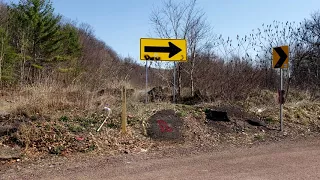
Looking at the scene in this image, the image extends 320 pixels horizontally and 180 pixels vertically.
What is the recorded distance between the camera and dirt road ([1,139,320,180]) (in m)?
5.34

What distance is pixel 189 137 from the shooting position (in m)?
8.46

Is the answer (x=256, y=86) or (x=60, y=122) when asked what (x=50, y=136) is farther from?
(x=256, y=86)

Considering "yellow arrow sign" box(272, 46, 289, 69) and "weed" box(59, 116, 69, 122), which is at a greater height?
"yellow arrow sign" box(272, 46, 289, 69)

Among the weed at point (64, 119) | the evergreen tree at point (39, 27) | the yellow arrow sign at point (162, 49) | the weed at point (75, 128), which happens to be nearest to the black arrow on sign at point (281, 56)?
the yellow arrow sign at point (162, 49)

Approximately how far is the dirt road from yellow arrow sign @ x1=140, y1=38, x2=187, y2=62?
4.06 m

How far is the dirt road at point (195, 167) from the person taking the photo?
210 inches

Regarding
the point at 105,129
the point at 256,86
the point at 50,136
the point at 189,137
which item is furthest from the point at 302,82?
the point at 50,136

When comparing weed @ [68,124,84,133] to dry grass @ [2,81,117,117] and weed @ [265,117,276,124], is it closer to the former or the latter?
dry grass @ [2,81,117,117]

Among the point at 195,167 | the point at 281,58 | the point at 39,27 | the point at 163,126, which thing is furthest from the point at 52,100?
the point at 39,27

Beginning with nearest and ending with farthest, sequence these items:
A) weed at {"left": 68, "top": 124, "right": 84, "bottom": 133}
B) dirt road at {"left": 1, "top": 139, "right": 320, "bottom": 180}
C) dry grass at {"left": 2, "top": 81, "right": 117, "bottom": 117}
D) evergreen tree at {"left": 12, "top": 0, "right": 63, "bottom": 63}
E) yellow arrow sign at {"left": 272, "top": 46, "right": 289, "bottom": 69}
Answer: dirt road at {"left": 1, "top": 139, "right": 320, "bottom": 180} < weed at {"left": 68, "top": 124, "right": 84, "bottom": 133} < dry grass at {"left": 2, "top": 81, "right": 117, "bottom": 117} < yellow arrow sign at {"left": 272, "top": 46, "right": 289, "bottom": 69} < evergreen tree at {"left": 12, "top": 0, "right": 63, "bottom": 63}

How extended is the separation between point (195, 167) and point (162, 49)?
5.36m

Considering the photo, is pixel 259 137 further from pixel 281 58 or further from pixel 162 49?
pixel 162 49

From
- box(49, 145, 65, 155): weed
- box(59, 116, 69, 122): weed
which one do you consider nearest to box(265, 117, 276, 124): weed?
box(59, 116, 69, 122): weed

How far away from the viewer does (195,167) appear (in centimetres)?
587
